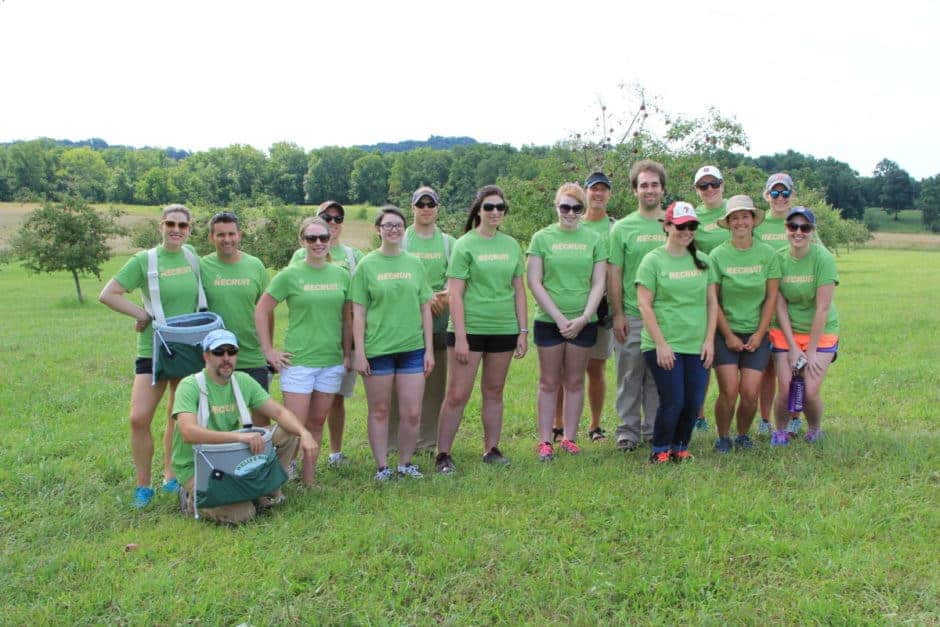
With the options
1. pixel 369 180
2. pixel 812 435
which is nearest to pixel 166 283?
pixel 812 435

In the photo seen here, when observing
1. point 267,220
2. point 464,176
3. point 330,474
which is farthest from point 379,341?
point 464,176

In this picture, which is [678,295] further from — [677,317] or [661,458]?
[661,458]

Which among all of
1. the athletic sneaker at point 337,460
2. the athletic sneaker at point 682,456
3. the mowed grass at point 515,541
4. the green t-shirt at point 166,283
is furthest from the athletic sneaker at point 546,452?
the green t-shirt at point 166,283

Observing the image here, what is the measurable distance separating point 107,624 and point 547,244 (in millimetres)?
4203

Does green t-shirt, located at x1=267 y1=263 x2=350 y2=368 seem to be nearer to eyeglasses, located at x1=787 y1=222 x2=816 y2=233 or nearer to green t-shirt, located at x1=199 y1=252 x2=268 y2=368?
green t-shirt, located at x1=199 y1=252 x2=268 y2=368

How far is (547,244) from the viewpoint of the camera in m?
6.39

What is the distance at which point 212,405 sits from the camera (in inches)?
214

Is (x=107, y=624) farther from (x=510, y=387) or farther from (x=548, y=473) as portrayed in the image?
(x=510, y=387)

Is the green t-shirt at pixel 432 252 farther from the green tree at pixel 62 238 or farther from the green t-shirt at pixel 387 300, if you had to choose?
the green tree at pixel 62 238

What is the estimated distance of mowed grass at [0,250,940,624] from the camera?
4129 mm

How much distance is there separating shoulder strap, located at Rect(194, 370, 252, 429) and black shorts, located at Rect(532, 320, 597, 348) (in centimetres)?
248

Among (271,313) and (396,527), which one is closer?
(396,527)

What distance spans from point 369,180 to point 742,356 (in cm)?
7319

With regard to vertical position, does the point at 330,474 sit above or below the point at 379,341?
below
